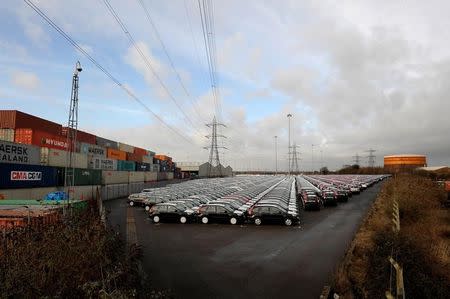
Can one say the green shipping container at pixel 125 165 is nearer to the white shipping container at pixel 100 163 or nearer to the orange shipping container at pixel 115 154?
the orange shipping container at pixel 115 154

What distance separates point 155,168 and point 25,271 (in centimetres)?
8855

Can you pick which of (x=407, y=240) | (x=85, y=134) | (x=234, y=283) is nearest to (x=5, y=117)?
(x=85, y=134)

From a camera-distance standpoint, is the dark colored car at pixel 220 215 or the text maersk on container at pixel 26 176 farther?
the text maersk on container at pixel 26 176

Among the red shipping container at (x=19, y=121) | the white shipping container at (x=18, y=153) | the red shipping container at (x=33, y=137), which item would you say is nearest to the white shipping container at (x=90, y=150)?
the red shipping container at (x=19, y=121)

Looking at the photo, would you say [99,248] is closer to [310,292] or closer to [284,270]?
[310,292]

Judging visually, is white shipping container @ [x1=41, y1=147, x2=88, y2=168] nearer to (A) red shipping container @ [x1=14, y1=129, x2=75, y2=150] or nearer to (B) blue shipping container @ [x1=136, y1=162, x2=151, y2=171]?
(A) red shipping container @ [x1=14, y1=129, x2=75, y2=150]

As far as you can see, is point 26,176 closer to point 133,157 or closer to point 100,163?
point 100,163

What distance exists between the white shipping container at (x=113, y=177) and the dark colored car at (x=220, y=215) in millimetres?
29986

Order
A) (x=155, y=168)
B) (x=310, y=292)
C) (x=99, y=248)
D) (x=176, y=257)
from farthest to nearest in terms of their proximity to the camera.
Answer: (x=155, y=168)
(x=176, y=257)
(x=310, y=292)
(x=99, y=248)

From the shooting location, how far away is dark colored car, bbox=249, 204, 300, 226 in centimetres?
2583

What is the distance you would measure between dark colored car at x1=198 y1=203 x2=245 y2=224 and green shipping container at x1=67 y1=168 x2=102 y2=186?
2295 cm

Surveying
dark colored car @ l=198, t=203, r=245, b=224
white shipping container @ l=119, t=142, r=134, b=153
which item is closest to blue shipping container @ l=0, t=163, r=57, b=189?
dark colored car @ l=198, t=203, r=245, b=224

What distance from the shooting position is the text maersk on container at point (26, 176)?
31453 millimetres

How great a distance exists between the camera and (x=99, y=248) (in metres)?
8.19
